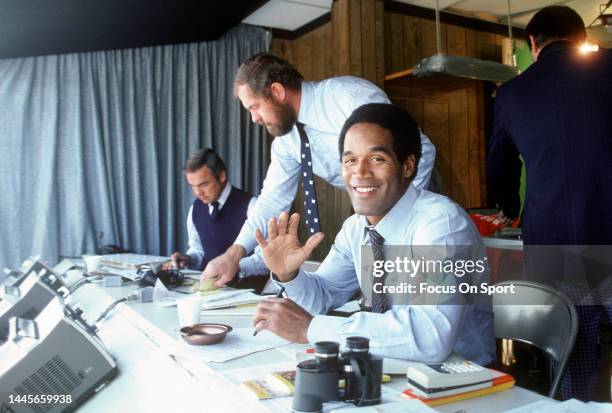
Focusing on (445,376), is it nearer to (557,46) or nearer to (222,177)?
(557,46)

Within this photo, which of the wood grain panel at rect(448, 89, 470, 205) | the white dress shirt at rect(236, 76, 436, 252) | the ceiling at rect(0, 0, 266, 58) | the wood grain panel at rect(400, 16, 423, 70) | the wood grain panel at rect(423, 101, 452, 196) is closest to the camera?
the white dress shirt at rect(236, 76, 436, 252)

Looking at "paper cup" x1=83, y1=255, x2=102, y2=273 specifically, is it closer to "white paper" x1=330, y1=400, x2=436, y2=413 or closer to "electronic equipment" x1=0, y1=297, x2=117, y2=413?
"electronic equipment" x1=0, y1=297, x2=117, y2=413

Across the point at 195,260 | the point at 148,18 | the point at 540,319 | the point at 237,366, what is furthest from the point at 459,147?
the point at 237,366

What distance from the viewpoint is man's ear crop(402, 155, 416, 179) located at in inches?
59.4

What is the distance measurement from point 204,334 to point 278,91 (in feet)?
4.03

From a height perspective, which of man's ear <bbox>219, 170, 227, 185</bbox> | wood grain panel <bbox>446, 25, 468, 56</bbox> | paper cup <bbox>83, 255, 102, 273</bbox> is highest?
wood grain panel <bbox>446, 25, 468, 56</bbox>

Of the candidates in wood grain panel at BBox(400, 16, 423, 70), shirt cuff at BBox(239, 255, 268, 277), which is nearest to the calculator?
shirt cuff at BBox(239, 255, 268, 277)

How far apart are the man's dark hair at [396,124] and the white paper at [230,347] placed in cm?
58

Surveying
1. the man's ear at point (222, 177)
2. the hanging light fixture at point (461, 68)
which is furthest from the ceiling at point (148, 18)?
the man's ear at point (222, 177)

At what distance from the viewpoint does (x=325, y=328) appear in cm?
123

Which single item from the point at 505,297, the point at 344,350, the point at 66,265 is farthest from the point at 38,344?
the point at 66,265

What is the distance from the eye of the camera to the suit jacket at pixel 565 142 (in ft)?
5.39

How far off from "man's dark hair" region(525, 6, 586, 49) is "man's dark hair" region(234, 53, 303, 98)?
904 millimetres

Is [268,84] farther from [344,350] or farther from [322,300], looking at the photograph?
[344,350]
